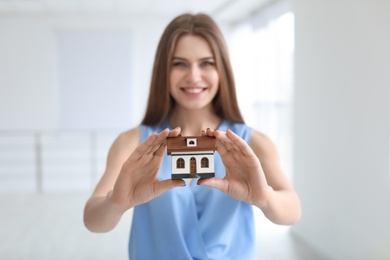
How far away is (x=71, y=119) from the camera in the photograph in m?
7.36

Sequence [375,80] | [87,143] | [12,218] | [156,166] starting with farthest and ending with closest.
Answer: [87,143] → [12,218] → [375,80] → [156,166]

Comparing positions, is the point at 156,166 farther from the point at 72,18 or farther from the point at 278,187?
the point at 72,18

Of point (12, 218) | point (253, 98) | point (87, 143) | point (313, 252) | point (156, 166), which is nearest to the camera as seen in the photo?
point (156, 166)

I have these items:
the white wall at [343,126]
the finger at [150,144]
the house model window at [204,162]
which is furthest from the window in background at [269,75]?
the finger at [150,144]

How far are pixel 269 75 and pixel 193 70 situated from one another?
472cm

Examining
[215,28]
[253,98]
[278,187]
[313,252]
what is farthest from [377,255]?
[253,98]

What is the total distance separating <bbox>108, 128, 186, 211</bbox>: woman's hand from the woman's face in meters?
0.29

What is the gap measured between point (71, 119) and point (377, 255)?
5527 mm

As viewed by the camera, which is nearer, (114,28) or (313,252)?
(313,252)

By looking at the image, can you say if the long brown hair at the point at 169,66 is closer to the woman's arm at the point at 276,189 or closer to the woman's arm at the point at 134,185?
the woman's arm at the point at 276,189

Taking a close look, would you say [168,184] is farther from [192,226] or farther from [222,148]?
[192,226]

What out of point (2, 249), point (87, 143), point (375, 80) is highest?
point (375, 80)

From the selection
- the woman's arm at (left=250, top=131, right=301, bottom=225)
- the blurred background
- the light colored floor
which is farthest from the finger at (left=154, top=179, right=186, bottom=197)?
the light colored floor

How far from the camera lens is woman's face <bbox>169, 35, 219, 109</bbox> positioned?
4.66ft
